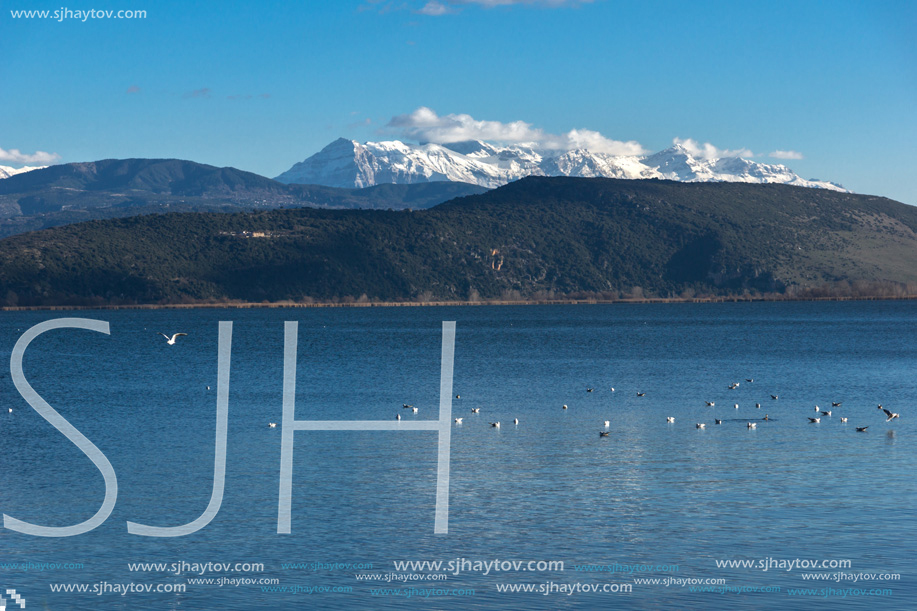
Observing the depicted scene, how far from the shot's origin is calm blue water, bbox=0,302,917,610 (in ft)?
76.0

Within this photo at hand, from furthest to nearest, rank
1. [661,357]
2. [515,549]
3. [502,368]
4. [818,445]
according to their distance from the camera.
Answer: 1. [661,357]
2. [502,368]
3. [818,445]
4. [515,549]

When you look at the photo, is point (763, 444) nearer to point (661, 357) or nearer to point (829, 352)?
point (661, 357)

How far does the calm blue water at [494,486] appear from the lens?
23.2m

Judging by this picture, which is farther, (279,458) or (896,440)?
(896,440)

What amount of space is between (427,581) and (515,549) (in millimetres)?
3137

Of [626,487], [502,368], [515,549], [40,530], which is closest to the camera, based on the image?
[515,549]

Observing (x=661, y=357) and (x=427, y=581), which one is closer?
(x=427, y=581)

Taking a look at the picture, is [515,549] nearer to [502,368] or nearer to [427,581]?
[427,581]

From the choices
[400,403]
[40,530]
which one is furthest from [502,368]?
[40,530]

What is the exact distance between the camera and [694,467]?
117 ft

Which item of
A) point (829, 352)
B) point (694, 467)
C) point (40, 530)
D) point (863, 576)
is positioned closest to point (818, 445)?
point (694, 467)

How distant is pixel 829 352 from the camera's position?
101m

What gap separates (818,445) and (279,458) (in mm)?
21821

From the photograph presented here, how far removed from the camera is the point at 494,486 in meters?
32.5
